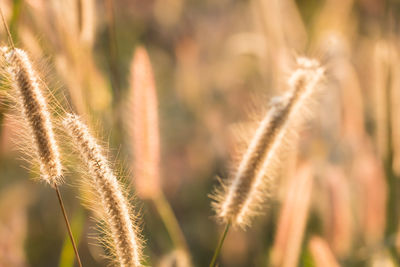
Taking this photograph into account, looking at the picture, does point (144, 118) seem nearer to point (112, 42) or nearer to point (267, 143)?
point (112, 42)

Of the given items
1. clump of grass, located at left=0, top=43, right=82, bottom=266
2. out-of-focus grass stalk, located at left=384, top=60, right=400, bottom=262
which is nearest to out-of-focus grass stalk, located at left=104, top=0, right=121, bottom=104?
clump of grass, located at left=0, top=43, right=82, bottom=266

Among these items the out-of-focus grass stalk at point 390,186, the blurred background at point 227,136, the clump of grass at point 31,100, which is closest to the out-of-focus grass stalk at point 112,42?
the blurred background at point 227,136

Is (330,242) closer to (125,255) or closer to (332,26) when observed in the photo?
(125,255)

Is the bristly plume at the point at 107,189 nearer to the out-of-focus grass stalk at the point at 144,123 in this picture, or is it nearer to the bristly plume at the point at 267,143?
the bristly plume at the point at 267,143

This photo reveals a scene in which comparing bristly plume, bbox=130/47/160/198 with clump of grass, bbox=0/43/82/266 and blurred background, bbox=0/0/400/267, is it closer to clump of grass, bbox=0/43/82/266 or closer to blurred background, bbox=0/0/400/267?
blurred background, bbox=0/0/400/267

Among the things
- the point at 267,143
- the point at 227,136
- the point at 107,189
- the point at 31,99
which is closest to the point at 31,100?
the point at 31,99
